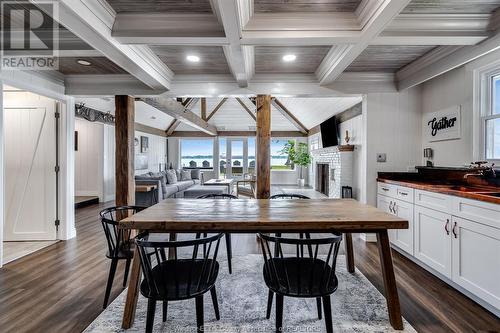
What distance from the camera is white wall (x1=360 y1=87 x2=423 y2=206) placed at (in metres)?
3.94

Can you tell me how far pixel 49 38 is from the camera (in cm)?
267

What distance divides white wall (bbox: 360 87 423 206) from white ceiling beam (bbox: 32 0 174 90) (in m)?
3.07

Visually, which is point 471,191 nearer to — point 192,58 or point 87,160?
point 192,58

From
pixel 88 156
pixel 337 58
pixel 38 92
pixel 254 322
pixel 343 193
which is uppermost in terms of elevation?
pixel 337 58

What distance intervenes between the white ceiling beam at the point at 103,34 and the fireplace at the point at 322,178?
21.5 feet

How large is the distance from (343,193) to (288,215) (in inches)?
149

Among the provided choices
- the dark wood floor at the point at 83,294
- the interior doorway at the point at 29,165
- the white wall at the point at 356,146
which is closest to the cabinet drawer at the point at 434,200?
the dark wood floor at the point at 83,294

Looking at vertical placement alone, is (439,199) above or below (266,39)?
below

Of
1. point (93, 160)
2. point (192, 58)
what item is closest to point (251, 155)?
point (93, 160)

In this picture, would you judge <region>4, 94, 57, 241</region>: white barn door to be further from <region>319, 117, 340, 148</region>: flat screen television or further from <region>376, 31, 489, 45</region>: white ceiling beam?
<region>319, 117, 340, 148</region>: flat screen television

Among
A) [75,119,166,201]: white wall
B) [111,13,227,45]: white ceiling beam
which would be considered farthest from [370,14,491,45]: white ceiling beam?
[75,119,166,201]: white wall

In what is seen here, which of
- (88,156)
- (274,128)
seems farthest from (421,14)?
(274,128)

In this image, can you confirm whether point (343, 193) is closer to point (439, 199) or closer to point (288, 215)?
point (439, 199)

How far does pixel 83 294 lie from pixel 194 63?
2802mm
